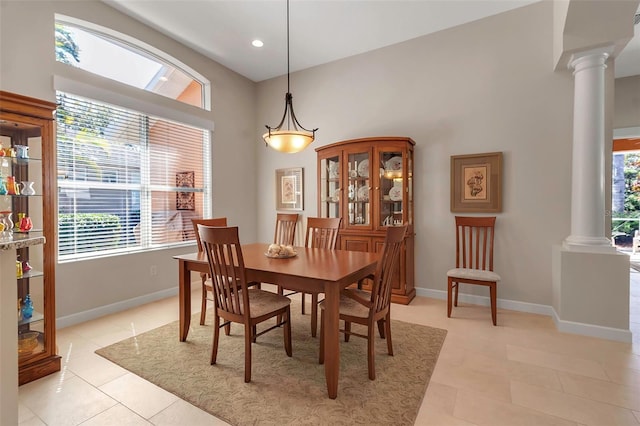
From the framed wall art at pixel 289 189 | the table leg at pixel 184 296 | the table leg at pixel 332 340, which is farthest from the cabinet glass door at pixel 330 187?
the table leg at pixel 332 340

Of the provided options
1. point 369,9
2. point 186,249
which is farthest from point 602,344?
point 186,249

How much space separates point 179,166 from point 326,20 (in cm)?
258

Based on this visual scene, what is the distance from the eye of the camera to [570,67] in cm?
296

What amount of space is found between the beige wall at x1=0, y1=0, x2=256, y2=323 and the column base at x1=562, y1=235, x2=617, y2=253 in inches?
167

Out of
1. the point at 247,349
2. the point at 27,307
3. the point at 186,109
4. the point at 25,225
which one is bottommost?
the point at 247,349

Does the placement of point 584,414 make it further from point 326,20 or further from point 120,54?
point 120,54

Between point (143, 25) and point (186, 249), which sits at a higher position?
point (143, 25)

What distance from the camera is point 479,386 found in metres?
1.97

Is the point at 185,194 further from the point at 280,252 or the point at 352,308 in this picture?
the point at 352,308

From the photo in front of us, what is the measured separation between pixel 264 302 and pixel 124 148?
2.59 meters

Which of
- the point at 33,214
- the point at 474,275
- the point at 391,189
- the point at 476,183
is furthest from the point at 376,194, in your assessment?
the point at 33,214

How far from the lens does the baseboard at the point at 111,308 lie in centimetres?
293

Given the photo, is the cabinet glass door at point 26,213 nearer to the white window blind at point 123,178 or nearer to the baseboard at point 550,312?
the white window blind at point 123,178

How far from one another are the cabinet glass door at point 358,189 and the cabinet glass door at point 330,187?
0.17 m
